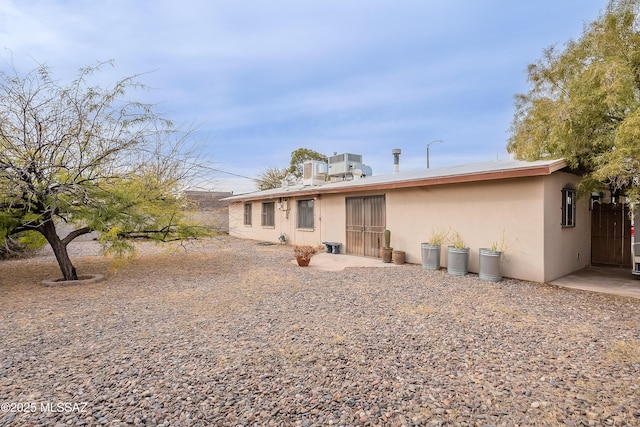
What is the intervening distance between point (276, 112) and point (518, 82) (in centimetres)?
1024

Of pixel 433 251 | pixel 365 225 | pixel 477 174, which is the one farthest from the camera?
pixel 365 225

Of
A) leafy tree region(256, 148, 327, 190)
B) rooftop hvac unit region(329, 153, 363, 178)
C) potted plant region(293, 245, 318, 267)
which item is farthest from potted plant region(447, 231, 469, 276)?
leafy tree region(256, 148, 327, 190)

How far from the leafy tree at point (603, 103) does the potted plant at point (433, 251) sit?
3004 millimetres

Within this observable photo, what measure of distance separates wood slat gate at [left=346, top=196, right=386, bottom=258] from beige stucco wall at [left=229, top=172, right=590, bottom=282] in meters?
0.29

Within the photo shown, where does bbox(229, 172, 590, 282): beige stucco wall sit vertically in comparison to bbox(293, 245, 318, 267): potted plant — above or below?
above

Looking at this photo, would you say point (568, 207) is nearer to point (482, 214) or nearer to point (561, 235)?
point (561, 235)

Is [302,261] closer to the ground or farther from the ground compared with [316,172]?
closer to the ground

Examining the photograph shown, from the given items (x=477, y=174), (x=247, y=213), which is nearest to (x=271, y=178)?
(x=247, y=213)

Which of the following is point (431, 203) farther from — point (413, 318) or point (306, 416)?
point (306, 416)

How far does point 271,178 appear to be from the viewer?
94.0ft

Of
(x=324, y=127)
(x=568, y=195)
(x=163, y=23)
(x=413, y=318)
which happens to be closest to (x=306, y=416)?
(x=413, y=318)

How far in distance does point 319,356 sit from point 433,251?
17.2 ft

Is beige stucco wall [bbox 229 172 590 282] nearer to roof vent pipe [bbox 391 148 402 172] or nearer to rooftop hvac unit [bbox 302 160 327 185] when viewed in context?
roof vent pipe [bbox 391 148 402 172]

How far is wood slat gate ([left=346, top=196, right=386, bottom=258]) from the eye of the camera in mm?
9539
